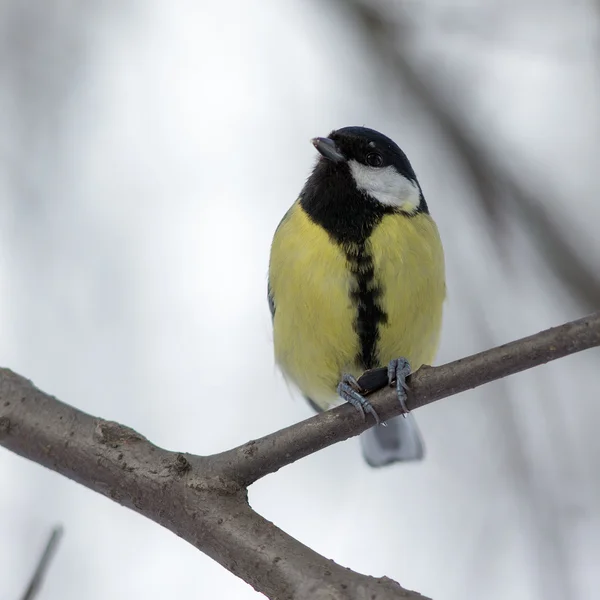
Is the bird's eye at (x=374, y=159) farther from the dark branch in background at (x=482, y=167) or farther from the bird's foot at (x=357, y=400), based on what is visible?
the bird's foot at (x=357, y=400)

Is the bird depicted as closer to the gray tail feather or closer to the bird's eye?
the bird's eye

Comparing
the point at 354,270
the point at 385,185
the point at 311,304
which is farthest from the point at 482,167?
the point at 311,304

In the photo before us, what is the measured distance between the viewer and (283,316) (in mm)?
2324

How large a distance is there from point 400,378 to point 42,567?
0.74m

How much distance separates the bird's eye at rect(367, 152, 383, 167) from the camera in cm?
241

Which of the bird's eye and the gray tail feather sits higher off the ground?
the bird's eye

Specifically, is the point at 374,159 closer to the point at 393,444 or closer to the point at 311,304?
the point at 311,304

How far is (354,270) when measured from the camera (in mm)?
2166

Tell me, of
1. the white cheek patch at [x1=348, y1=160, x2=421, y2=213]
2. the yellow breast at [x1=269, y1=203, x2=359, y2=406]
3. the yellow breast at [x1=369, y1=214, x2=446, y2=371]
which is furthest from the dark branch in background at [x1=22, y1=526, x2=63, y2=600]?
the white cheek patch at [x1=348, y1=160, x2=421, y2=213]

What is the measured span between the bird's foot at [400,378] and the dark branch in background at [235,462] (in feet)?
0.07

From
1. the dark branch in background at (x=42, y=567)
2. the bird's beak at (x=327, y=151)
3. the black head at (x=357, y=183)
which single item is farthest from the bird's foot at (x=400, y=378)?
the bird's beak at (x=327, y=151)

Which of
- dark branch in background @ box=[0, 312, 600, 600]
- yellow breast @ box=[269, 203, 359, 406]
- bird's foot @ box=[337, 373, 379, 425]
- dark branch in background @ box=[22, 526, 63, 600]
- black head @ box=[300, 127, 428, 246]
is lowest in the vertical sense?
dark branch in background @ box=[22, 526, 63, 600]

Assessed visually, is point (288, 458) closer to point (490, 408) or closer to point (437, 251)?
A: point (437, 251)

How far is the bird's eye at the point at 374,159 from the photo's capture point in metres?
2.41
